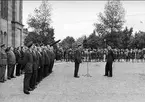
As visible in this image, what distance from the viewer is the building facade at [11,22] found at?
103 ft

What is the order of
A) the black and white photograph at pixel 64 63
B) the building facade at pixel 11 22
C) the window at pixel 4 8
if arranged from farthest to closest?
the window at pixel 4 8 → the building facade at pixel 11 22 → the black and white photograph at pixel 64 63

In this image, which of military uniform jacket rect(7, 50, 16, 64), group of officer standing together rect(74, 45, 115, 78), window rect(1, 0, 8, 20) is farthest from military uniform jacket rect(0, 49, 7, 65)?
window rect(1, 0, 8, 20)

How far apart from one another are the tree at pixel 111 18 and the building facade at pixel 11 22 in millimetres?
26164

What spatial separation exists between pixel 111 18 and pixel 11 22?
30098mm

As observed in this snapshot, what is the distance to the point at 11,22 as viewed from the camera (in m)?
34.2

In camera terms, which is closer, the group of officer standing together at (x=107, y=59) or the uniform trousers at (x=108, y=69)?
the group of officer standing together at (x=107, y=59)

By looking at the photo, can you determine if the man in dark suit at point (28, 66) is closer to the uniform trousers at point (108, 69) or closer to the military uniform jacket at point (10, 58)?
the military uniform jacket at point (10, 58)

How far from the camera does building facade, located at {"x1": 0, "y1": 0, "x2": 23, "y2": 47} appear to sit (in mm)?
31455

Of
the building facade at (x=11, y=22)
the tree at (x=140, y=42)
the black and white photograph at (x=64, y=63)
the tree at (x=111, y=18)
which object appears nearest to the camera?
the black and white photograph at (x=64, y=63)

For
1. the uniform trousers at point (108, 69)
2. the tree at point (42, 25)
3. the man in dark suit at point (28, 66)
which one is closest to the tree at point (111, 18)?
the tree at point (42, 25)

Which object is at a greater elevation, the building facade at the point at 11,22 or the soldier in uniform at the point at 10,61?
the building facade at the point at 11,22

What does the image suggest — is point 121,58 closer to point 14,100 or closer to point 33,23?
point 33,23

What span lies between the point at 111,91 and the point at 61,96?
2.26 meters

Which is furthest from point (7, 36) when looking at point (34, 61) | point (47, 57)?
point (34, 61)
